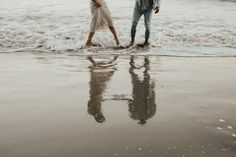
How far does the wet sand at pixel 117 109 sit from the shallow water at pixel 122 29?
1.84 m

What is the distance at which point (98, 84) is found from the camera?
553 cm

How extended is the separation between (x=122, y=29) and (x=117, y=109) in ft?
23.6

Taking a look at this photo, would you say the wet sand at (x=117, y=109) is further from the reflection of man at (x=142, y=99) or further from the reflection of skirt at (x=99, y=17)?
the reflection of skirt at (x=99, y=17)

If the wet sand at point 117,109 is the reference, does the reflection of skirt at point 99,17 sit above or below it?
above

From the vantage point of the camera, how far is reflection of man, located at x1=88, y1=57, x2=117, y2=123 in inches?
171

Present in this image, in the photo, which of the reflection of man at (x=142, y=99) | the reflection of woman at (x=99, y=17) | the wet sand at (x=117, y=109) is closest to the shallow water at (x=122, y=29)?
the reflection of woman at (x=99, y=17)

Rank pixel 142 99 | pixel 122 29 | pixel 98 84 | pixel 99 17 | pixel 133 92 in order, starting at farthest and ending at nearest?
pixel 122 29
pixel 99 17
pixel 98 84
pixel 133 92
pixel 142 99

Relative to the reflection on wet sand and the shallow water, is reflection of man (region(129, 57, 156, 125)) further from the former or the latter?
the shallow water

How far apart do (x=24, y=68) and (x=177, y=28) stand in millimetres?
5931

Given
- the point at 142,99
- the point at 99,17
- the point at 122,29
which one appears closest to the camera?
the point at 142,99

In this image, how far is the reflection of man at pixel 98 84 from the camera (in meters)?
4.34

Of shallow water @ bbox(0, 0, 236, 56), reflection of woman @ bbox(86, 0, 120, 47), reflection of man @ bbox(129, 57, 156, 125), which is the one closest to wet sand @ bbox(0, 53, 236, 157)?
reflection of man @ bbox(129, 57, 156, 125)

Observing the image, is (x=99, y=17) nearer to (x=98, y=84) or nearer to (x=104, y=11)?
(x=104, y=11)

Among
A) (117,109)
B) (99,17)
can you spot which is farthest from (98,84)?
(99,17)
